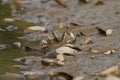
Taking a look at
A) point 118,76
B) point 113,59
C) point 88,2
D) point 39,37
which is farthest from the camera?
point 88,2

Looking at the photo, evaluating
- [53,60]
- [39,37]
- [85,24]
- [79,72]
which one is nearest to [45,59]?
[53,60]

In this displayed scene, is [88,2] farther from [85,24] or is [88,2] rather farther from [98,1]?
[85,24]

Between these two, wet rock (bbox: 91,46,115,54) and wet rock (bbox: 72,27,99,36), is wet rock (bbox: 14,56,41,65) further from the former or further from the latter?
wet rock (bbox: 72,27,99,36)

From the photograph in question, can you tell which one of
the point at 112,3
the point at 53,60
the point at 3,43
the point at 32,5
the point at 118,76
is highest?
the point at 32,5

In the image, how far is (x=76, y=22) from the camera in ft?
19.3

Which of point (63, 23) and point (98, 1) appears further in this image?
point (98, 1)

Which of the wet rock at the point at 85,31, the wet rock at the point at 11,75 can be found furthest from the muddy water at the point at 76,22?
the wet rock at the point at 11,75

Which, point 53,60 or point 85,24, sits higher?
point 85,24

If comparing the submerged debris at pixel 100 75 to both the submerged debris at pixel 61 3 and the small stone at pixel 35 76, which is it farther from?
the submerged debris at pixel 61 3

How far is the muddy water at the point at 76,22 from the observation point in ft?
11.8

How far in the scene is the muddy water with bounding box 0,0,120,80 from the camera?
3586 millimetres

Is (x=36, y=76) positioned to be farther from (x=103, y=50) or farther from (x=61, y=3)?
(x=61, y=3)

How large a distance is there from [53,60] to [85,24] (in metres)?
2.03

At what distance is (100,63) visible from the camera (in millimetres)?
3527
